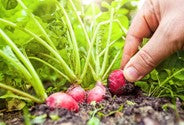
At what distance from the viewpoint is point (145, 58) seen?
5.50 feet

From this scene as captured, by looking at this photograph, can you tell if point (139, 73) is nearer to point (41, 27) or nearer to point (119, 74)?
point (119, 74)

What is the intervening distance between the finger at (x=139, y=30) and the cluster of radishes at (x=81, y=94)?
24 cm

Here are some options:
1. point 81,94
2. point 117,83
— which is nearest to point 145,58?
point 117,83

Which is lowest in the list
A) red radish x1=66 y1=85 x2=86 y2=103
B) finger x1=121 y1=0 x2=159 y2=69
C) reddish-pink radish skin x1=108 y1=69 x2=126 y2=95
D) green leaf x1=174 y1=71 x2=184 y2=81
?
green leaf x1=174 y1=71 x2=184 y2=81

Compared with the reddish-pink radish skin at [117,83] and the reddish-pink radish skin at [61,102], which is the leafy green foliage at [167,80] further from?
the reddish-pink radish skin at [61,102]

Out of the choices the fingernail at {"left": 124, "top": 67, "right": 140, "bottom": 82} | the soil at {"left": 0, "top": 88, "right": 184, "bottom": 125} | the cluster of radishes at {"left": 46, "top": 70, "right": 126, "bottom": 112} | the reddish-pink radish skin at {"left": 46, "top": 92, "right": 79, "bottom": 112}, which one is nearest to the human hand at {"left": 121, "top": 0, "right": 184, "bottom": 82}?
the fingernail at {"left": 124, "top": 67, "right": 140, "bottom": 82}

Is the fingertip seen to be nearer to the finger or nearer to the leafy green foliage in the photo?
the leafy green foliage

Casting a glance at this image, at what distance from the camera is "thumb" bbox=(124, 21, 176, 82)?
5.40 feet

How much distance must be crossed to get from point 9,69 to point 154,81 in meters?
0.83

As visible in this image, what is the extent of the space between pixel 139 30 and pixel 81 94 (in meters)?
0.63

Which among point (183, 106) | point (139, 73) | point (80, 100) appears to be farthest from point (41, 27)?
point (183, 106)

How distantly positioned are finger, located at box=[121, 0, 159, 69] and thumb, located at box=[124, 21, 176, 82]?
0.36 m

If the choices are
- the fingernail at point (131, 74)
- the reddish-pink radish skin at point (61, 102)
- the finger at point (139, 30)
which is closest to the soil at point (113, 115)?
the reddish-pink radish skin at point (61, 102)

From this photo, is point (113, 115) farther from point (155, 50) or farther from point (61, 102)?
point (155, 50)
